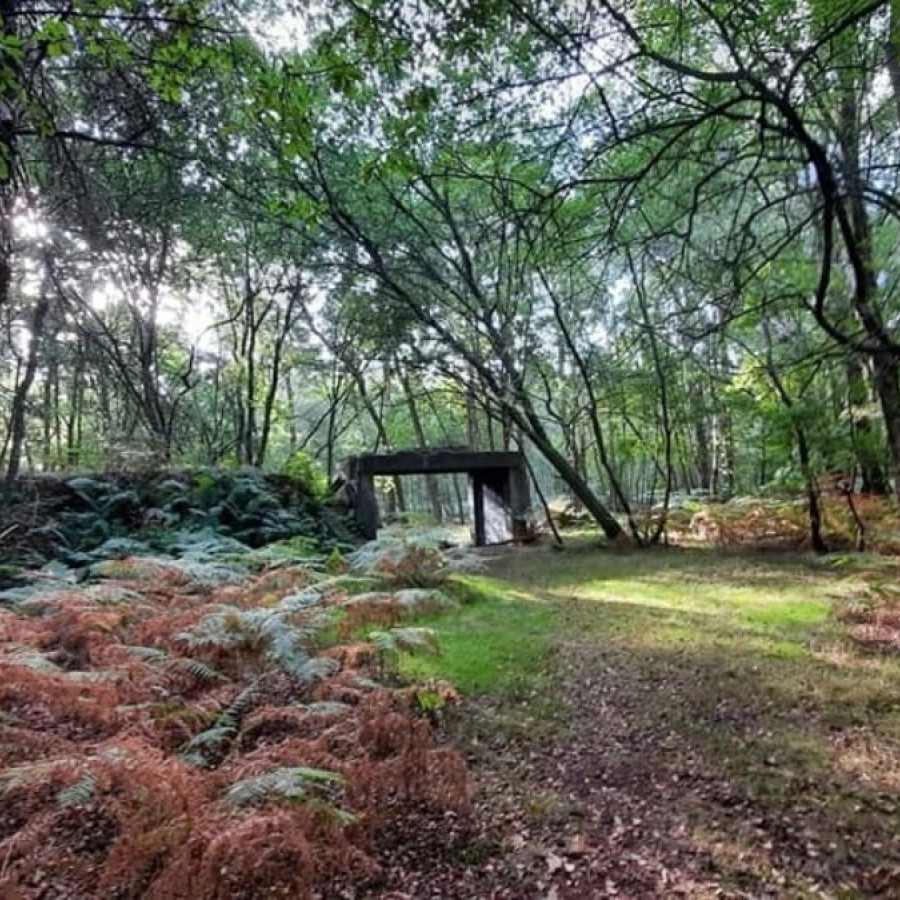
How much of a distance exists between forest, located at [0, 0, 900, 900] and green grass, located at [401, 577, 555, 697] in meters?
0.04

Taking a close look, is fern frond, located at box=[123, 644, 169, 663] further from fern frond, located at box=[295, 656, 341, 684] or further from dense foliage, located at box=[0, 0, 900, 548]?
dense foliage, located at box=[0, 0, 900, 548]

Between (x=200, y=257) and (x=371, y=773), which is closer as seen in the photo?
(x=371, y=773)

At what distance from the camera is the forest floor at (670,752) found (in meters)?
2.14

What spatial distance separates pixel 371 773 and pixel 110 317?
39.0 feet

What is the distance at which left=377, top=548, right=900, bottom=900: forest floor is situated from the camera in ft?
7.02

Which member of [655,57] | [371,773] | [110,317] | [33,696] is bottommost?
[371,773]

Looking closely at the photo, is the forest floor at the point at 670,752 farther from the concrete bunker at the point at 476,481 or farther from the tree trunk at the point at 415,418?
the tree trunk at the point at 415,418

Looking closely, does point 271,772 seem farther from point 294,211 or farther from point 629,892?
point 294,211

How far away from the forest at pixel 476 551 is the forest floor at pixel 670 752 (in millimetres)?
19

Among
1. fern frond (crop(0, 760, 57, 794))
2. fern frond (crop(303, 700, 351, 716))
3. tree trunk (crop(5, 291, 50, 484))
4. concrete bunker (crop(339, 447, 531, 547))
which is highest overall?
tree trunk (crop(5, 291, 50, 484))

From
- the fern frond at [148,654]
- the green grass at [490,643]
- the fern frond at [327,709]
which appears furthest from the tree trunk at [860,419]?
the fern frond at [148,654]

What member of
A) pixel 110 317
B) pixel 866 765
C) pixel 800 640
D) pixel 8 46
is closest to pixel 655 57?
pixel 8 46

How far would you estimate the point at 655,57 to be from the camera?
2.73 meters

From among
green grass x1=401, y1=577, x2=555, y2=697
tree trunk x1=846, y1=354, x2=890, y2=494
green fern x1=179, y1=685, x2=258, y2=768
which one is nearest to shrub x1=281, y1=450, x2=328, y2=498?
green grass x1=401, y1=577, x2=555, y2=697
